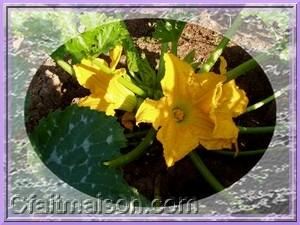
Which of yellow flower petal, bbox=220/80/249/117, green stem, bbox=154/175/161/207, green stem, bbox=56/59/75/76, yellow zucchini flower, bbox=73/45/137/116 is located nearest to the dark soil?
green stem, bbox=154/175/161/207

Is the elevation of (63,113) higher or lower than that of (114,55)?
lower

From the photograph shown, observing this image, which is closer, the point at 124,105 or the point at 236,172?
the point at 124,105

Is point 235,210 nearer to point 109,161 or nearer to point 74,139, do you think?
point 109,161

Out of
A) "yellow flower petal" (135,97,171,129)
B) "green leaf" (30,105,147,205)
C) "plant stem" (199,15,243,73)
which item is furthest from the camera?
"plant stem" (199,15,243,73)

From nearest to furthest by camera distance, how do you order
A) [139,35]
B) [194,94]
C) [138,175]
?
[194,94], [138,175], [139,35]

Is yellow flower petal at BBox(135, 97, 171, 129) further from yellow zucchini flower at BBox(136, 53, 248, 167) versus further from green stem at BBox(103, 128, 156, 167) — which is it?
green stem at BBox(103, 128, 156, 167)

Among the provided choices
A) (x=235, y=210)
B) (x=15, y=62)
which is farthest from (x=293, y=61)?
(x=15, y=62)

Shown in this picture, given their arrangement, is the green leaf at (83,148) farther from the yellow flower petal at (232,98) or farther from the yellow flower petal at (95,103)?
the yellow flower petal at (232,98)
